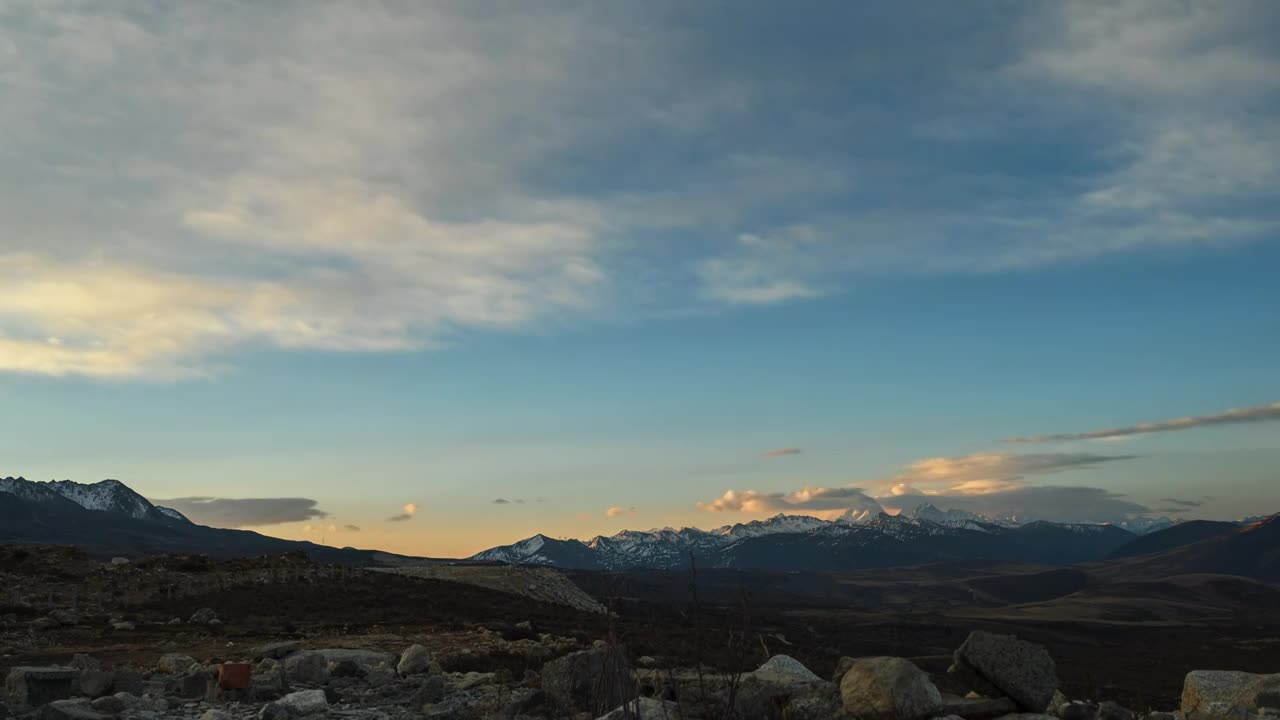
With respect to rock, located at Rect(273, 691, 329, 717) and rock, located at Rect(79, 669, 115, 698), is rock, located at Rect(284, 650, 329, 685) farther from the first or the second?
rock, located at Rect(273, 691, 329, 717)

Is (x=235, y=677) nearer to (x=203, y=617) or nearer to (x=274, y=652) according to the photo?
(x=274, y=652)

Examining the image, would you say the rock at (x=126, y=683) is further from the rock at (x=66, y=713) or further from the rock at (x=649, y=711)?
the rock at (x=649, y=711)

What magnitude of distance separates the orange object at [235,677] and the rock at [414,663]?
4.82 m

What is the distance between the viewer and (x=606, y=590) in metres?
9.42

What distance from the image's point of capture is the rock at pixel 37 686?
1642cm

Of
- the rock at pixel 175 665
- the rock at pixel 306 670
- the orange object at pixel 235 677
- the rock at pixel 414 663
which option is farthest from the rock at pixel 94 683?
the rock at pixel 414 663

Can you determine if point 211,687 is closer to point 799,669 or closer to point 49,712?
point 49,712

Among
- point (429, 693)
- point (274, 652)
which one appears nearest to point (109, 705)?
point (429, 693)

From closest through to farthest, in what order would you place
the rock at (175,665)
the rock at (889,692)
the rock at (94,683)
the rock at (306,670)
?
the rock at (889,692) → the rock at (94,683) → the rock at (306,670) → the rock at (175,665)

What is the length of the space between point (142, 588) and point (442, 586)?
746 inches

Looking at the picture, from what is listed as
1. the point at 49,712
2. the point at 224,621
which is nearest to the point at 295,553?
the point at 224,621

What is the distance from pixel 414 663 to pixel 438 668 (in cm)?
90

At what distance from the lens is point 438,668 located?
23.8 meters

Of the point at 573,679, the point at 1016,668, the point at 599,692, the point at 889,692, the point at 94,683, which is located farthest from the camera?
the point at 94,683
